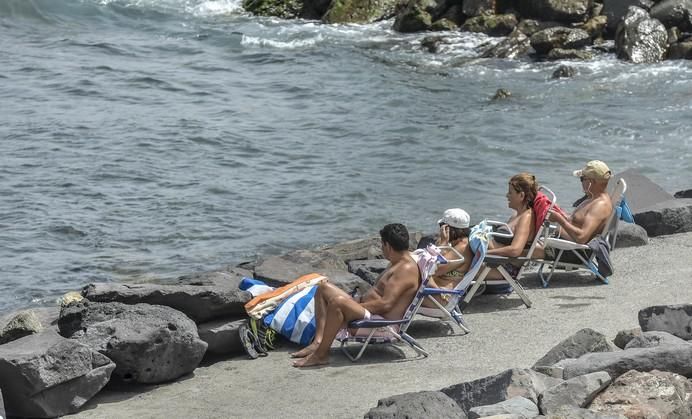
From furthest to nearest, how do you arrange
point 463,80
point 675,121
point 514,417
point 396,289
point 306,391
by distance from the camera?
point 463,80 → point 675,121 → point 396,289 → point 306,391 → point 514,417

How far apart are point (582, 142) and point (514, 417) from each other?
13823 millimetres

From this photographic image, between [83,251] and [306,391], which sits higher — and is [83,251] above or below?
below

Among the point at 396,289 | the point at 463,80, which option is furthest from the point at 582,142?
the point at 396,289

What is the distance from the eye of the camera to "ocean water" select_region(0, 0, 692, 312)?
15.2m

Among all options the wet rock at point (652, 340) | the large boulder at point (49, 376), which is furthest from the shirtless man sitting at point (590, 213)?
the large boulder at point (49, 376)

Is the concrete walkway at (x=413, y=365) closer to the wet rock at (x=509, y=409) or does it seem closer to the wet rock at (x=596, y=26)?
the wet rock at (x=509, y=409)

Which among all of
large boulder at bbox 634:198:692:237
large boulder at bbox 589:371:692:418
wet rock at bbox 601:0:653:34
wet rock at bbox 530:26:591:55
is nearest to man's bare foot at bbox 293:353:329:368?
large boulder at bbox 589:371:692:418

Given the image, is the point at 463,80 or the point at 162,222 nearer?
the point at 162,222

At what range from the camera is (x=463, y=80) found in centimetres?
2500

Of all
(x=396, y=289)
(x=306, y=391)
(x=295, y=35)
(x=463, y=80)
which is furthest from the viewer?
(x=295, y=35)

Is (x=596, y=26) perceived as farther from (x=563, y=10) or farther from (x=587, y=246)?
(x=587, y=246)

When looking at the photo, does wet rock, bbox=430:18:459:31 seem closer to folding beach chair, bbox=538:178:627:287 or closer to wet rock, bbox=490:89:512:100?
wet rock, bbox=490:89:512:100

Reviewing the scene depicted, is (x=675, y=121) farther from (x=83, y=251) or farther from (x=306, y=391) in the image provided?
(x=306, y=391)

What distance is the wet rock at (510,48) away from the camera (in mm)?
26734
